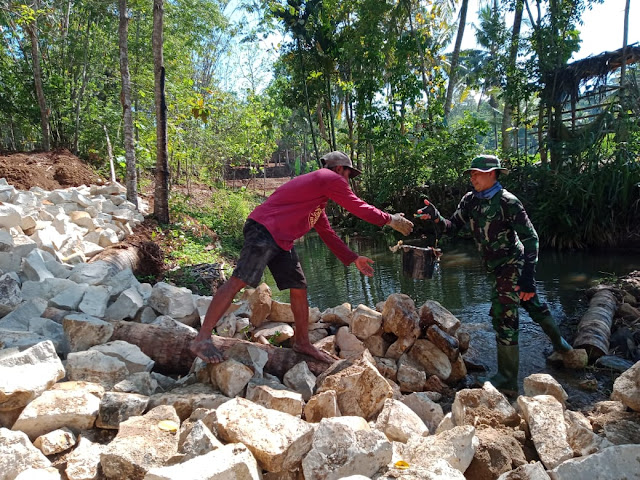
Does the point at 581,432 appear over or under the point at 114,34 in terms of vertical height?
under

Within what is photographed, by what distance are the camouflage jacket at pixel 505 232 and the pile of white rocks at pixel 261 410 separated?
861 mm

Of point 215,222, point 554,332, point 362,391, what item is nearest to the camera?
point 362,391

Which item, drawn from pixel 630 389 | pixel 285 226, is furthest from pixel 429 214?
pixel 630 389

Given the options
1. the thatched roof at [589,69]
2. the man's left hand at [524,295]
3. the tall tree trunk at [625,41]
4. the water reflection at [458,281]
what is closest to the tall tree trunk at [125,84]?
the water reflection at [458,281]

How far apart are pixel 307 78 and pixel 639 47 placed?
9.80 meters

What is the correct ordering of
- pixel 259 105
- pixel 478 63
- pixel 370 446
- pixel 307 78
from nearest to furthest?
pixel 370 446 < pixel 307 78 < pixel 259 105 < pixel 478 63

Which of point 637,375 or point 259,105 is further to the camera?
point 259,105

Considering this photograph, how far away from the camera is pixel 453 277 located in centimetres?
781

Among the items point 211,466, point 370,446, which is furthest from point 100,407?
point 370,446

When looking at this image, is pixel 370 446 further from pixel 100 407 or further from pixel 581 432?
pixel 100 407

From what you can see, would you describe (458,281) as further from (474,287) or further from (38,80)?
(38,80)

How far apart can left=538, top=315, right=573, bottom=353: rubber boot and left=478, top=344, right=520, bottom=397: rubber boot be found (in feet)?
1.58

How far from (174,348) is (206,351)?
443 mm

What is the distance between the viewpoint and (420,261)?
371 cm
